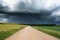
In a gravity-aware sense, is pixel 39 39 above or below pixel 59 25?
below

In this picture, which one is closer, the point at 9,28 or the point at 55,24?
the point at 55,24

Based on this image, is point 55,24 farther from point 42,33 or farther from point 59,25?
point 42,33

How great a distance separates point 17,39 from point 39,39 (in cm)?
135

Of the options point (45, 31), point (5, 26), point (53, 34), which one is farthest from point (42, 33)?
point (5, 26)

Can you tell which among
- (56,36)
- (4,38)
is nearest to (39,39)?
(56,36)

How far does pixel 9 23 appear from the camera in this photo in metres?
16.3

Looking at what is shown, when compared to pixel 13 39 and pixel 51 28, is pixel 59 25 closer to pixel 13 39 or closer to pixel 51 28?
pixel 51 28

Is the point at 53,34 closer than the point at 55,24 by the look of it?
No

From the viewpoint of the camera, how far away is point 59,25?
15484mm

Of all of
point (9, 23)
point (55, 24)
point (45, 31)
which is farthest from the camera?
point (45, 31)

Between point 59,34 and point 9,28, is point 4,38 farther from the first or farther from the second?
point 59,34

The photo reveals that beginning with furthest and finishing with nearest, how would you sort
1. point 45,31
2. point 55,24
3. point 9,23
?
point 45,31
point 9,23
point 55,24

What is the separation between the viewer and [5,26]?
16.9 meters

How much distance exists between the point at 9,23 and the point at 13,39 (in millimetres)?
1384
